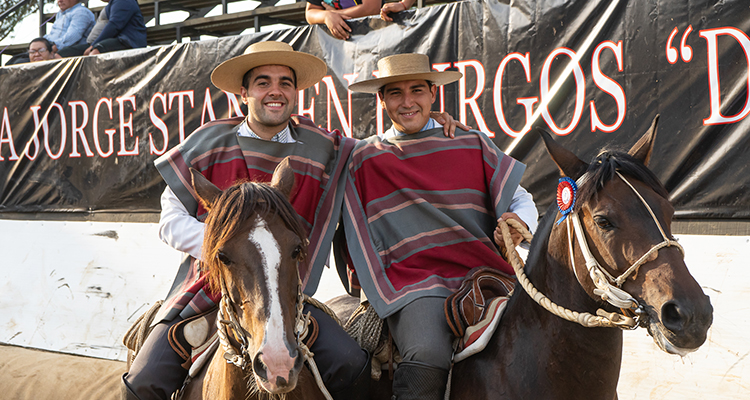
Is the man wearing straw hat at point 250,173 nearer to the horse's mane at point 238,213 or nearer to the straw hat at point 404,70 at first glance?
the straw hat at point 404,70

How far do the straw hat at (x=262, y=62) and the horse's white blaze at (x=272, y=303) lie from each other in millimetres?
1156

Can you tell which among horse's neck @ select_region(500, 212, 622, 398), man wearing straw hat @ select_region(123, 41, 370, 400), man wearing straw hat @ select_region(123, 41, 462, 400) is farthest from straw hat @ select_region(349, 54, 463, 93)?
horse's neck @ select_region(500, 212, 622, 398)

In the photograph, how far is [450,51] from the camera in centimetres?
444

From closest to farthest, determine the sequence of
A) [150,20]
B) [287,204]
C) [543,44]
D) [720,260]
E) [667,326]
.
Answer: [667,326], [287,204], [720,260], [543,44], [150,20]

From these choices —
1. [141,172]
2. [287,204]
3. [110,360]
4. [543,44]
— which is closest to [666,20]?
[543,44]

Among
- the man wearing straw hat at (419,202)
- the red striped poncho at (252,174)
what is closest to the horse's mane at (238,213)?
the red striped poncho at (252,174)

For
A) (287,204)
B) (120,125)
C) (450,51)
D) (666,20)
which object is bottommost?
(120,125)

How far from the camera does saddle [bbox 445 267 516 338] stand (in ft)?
8.06

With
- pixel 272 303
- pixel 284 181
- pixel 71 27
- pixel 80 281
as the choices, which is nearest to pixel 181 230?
pixel 284 181

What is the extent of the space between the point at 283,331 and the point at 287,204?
0.43 meters

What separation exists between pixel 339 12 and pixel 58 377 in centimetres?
385

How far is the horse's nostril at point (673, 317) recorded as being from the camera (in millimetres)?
1643

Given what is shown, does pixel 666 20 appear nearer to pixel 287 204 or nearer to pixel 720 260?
pixel 720 260

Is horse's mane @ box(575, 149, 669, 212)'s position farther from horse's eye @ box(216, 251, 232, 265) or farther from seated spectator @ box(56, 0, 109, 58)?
seated spectator @ box(56, 0, 109, 58)
